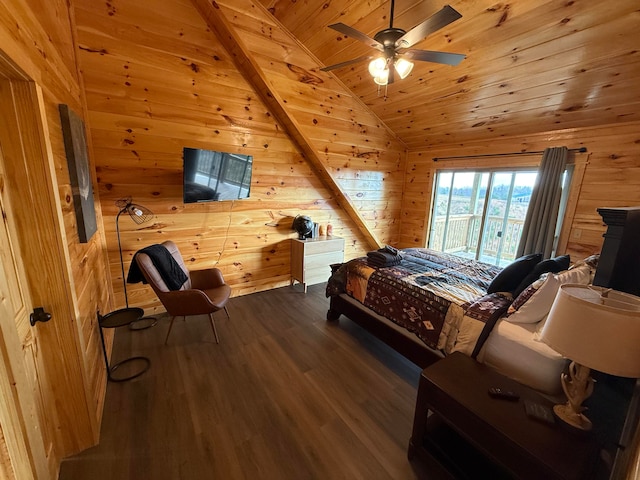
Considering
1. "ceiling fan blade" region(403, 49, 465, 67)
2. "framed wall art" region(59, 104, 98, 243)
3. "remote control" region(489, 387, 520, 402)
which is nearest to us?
"remote control" region(489, 387, 520, 402)

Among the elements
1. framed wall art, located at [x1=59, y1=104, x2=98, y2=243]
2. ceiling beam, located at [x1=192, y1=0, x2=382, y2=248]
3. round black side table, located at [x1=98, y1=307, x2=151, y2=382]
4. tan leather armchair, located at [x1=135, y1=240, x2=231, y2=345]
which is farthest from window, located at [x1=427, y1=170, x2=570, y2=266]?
framed wall art, located at [x1=59, y1=104, x2=98, y2=243]

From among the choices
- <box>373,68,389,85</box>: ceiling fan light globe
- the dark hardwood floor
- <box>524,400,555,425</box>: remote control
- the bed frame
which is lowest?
the dark hardwood floor

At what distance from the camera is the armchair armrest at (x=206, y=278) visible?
9.25 feet

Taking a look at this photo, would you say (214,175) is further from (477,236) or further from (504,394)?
(477,236)

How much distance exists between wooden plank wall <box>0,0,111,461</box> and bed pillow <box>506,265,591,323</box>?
8.25 feet

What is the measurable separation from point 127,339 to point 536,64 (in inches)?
177

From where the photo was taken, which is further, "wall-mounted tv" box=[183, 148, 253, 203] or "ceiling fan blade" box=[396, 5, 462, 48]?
"wall-mounted tv" box=[183, 148, 253, 203]

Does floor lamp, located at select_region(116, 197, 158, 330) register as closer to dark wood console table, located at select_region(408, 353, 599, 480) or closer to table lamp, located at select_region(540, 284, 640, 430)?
dark wood console table, located at select_region(408, 353, 599, 480)

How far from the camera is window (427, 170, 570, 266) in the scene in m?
3.96

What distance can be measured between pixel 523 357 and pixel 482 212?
9.97 feet

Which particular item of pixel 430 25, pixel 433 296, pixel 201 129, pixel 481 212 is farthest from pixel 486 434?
pixel 481 212

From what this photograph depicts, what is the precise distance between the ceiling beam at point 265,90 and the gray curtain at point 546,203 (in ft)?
7.10

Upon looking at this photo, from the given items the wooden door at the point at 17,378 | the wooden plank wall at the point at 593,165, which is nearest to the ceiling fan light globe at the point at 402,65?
the wooden door at the point at 17,378

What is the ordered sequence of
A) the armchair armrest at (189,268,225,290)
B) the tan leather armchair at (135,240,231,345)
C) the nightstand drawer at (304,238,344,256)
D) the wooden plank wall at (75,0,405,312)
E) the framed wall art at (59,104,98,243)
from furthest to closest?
1. the nightstand drawer at (304,238,344,256)
2. the armchair armrest at (189,268,225,290)
3. the wooden plank wall at (75,0,405,312)
4. the tan leather armchair at (135,240,231,345)
5. the framed wall art at (59,104,98,243)
